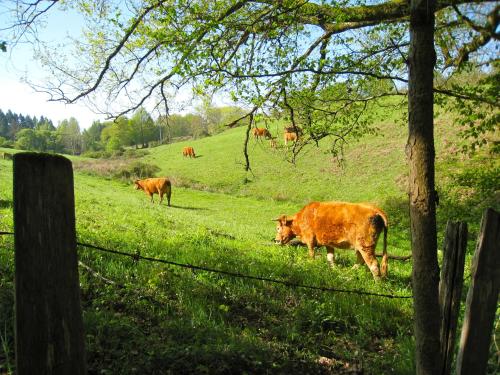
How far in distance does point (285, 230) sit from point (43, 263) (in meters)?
10.4

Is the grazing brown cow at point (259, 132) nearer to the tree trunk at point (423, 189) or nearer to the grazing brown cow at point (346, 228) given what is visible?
the grazing brown cow at point (346, 228)

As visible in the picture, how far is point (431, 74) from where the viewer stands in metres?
3.50

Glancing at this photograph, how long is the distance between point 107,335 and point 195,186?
3646 centimetres

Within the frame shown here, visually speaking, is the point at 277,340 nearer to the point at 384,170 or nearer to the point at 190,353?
the point at 190,353

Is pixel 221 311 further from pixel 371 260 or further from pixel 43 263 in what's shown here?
pixel 371 260

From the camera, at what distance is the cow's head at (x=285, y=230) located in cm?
1207

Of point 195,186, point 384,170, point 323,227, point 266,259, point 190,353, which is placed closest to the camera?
point 190,353

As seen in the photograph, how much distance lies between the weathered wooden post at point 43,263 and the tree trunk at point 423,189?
2.71 metres

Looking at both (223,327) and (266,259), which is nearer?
(223,327)

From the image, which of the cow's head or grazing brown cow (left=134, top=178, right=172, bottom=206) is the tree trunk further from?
grazing brown cow (left=134, top=178, right=172, bottom=206)

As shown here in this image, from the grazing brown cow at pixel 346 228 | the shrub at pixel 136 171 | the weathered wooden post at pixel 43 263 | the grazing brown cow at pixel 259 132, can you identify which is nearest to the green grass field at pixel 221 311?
the grazing brown cow at pixel 346 228

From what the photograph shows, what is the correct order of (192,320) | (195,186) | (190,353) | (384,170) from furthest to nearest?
(195,186), (384,170), (192,320), (190,353)

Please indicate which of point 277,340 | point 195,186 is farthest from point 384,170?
point 277,340

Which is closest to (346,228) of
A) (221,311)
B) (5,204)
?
(221,311)
